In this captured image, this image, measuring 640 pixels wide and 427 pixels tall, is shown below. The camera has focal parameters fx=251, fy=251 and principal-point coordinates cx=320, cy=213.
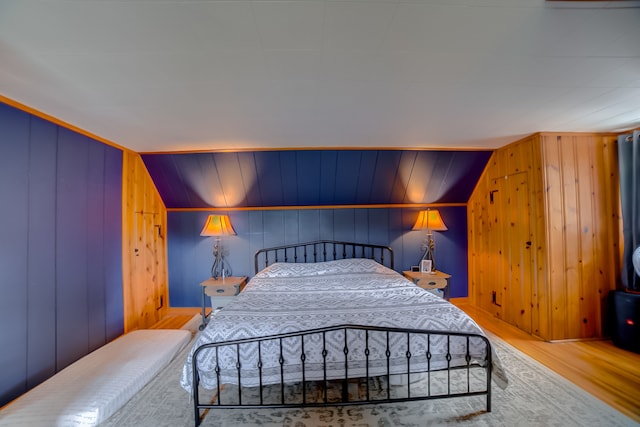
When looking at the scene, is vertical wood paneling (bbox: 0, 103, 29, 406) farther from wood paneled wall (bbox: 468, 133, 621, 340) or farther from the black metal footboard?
wood paneled wall (bbox: 468, 133, 621, 340)

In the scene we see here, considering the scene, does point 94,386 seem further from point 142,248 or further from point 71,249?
point 142,248

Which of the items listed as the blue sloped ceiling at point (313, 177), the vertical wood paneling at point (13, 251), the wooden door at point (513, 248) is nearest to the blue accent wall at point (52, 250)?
the vertical wood paneling at point (13, 251)

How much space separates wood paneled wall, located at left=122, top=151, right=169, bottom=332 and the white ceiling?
960 millimetres

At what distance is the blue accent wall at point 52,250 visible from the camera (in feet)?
6.47

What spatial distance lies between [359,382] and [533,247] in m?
2.68

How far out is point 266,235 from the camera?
402 centimetres

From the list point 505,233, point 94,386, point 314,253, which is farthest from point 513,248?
point 94,386

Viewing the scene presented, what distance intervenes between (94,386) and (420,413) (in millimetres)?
2613

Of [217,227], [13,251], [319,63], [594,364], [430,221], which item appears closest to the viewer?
[319,63]

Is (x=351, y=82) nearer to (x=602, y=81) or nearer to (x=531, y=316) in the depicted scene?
(x=602, y=81)

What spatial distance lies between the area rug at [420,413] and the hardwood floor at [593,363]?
18 centimetres

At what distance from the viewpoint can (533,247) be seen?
307cm

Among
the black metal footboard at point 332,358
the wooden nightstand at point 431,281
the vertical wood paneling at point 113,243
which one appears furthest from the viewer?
the wooden nightstand at point 431,281

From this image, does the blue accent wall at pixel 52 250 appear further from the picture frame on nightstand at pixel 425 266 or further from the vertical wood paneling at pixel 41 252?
the picture frame on nightstand at pixel 425 266
